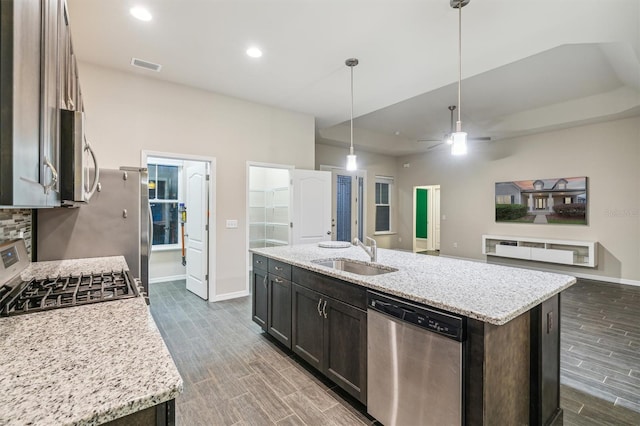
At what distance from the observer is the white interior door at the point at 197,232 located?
14.8 ft

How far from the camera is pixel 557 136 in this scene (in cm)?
615

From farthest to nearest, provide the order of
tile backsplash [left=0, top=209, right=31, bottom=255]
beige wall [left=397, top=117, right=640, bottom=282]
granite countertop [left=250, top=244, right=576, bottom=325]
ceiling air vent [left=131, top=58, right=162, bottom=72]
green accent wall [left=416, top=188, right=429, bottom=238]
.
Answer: green accent wall [left=416, top=188, right=429, bottom=238] → beige wall [left=397, top=117, right=640, bottom=282] → ceiling air vent [left=131, top=58, right=162, bottom=72] → tile backsplash [left=0, top=209, right=31, bottom=255] → granite countertop [left=250, top=244, right=576, bottom=325]

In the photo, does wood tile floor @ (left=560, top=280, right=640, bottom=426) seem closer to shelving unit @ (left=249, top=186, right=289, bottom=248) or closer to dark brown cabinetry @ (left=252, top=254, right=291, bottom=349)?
dark brown cabinetry @ (left=252, top=254, right=291, bottom=349)

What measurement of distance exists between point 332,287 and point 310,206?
126 inches

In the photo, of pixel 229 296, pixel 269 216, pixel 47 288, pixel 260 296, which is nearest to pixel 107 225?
pixel 47 288

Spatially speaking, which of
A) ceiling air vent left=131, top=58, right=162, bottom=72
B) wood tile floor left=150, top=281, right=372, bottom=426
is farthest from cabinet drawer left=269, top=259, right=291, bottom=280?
ceiling air vent left=131, top=58, right=162, bottom=72

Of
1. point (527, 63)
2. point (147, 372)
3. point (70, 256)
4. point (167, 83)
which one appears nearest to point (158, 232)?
point (167, 83)

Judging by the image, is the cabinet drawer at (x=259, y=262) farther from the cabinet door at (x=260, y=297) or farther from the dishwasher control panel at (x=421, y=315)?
the dishwasher control panel at (x=421, y=315)

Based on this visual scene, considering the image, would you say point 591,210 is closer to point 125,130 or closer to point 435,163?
point 435,163

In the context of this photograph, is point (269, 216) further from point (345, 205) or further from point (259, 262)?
point (259, 262)

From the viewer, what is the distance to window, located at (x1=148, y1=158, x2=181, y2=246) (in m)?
5.79

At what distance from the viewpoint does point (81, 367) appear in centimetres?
83

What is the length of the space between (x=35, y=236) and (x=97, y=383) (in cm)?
240

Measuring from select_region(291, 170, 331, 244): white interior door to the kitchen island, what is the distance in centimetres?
245
